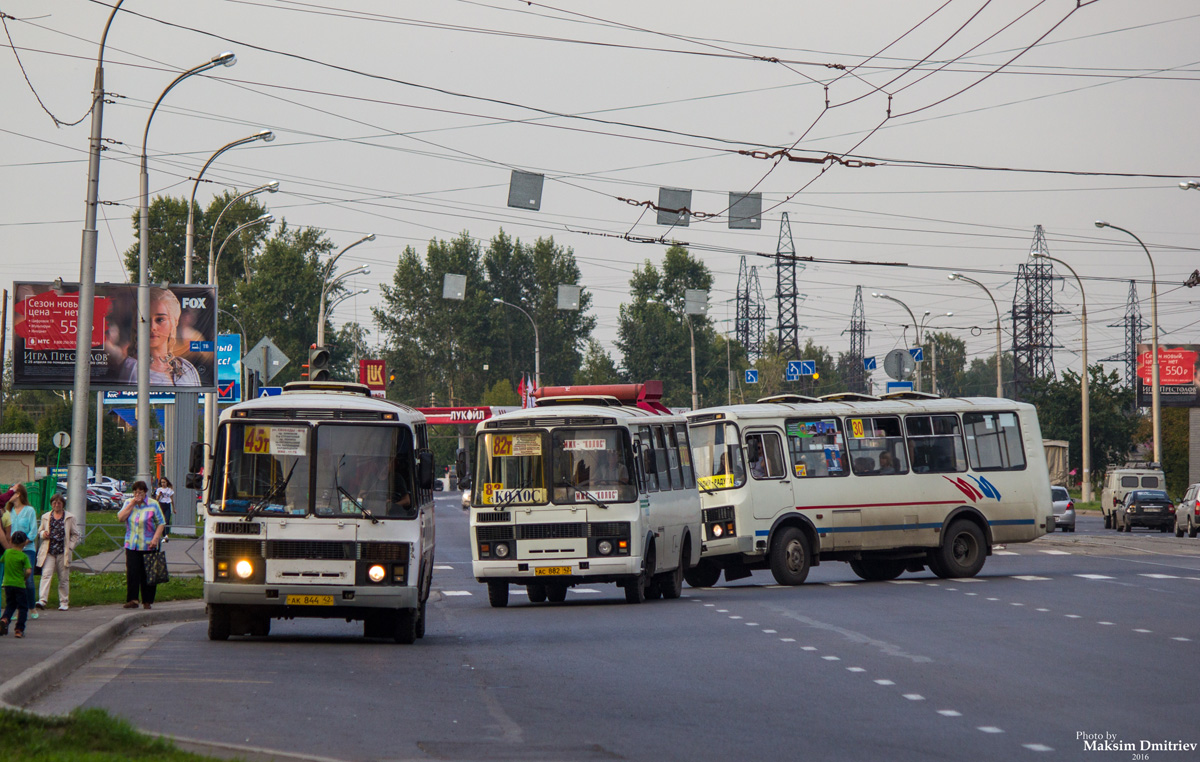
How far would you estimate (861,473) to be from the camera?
2492 centimetres

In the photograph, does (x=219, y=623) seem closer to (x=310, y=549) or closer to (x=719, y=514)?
(x=310, y=549)

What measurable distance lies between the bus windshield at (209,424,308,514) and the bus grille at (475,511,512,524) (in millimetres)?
4868

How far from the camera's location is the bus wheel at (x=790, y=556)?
24.0 meters

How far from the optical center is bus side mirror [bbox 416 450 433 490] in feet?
51.7

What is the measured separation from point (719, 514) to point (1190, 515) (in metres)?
26.3

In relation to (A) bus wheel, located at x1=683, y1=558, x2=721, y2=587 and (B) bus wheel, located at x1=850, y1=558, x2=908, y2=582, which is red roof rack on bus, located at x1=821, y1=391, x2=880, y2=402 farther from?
(A) bus wheel, located at x1=683, y1=558, x2=721, y2=587

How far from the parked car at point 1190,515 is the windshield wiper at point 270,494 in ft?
118

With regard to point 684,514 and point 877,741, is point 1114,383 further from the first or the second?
point 877,741

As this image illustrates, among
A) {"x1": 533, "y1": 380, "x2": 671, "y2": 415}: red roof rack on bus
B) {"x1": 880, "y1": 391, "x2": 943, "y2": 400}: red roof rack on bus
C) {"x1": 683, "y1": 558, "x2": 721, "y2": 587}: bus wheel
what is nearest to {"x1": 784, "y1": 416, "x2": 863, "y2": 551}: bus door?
{"x1": 880, "y1": 391, "x2": 943, "y2": 400}: red roof rack on bus

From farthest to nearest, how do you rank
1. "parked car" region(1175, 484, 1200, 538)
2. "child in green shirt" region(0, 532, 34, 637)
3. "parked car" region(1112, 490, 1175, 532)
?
"parked car" region(1112, 490, 1175, 532) → "parked car" region(1175, 484, 1200, 538) → "child in green shirt" region(0, 532, 34, 637)

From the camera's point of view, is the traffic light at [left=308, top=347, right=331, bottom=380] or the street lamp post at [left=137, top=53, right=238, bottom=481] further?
the street lamp post at [left=137, top=53, right=238, bottom=481]

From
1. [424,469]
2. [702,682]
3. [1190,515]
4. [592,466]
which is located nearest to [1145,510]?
[1190,515]

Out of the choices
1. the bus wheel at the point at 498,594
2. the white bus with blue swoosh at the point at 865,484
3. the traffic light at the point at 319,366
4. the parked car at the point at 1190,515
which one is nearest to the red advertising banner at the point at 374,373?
the parked car at the point at 1190,515

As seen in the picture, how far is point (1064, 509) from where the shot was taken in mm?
47562
